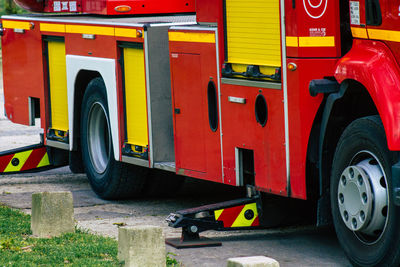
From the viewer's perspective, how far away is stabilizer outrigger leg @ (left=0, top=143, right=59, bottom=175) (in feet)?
35.2

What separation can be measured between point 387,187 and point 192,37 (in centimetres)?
242

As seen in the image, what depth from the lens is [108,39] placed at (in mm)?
9164

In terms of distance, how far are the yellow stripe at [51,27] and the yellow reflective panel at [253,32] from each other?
2.97 meters

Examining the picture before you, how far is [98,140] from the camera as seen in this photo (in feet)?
32.7

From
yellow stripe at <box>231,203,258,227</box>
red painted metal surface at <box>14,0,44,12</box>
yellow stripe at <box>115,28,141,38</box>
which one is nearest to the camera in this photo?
yellow stripe at <box>231,203,258,227</box>

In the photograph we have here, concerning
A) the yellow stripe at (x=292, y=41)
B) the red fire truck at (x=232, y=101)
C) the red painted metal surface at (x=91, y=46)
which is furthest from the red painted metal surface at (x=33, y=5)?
the yellow stripe at (x=292, y=41)

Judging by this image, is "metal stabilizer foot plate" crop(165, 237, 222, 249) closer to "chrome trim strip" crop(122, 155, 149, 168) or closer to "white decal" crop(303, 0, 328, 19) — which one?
"chrome trim strip" crop(122, 155, 149, 168)

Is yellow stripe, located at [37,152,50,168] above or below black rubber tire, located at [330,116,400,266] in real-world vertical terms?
below

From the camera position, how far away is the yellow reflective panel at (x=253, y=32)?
6.88m

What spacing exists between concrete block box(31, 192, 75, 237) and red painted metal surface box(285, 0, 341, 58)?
2141 mm

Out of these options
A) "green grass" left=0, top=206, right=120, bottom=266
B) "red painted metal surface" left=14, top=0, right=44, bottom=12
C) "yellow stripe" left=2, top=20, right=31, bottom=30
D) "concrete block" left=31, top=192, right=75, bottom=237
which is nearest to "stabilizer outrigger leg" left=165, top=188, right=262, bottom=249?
"green grass" left=0, top=206, right=120, bottom=266

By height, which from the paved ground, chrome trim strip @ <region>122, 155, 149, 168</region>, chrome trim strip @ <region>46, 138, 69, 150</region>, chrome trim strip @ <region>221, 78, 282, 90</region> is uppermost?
chrome trim strip @ <region>221, 78, 282, 90</region>

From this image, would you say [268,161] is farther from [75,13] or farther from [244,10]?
[75,13]

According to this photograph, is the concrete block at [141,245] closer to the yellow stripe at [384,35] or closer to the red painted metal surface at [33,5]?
the yellow stripe at [384,35]
